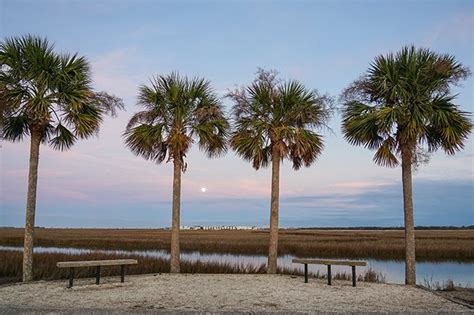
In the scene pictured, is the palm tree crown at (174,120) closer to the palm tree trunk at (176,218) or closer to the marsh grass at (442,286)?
the palm tree trunk at (176,218)

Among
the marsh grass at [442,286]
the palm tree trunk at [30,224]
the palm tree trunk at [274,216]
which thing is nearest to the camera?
the palm tree trunk at [30,224]

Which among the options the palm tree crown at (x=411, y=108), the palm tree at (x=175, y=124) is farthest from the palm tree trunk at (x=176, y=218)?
the palm tree crown at (x=411, y=108)

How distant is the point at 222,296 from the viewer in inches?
467

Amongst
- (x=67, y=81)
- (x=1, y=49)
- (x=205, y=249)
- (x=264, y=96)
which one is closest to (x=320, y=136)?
(x=264, y=96)

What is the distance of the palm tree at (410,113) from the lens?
15.1 m

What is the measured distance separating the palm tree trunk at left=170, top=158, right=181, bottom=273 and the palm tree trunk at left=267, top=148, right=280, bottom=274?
3.28 meters

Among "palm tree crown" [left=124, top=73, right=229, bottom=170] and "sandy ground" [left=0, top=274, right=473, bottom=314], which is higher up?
"palm tree crown" [left=124, top=73, right=229, bottom=170]

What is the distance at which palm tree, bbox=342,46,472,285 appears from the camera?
15148 millimetres

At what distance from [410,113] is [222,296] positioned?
8.20 meters

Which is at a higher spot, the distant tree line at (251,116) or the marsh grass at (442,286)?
the distant tree line at (251,116)

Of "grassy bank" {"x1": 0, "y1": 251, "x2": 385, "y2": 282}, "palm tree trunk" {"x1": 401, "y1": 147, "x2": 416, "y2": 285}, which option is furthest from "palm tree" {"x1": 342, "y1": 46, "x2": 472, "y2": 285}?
"grassy bank" {"x1": 0, "y1": 251, "x2": 385, "y2": 282}

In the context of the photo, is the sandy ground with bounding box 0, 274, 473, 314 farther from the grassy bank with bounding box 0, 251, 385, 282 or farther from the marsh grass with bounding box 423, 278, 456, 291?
the grassy bank with bounding box 0, 251, 385, 282

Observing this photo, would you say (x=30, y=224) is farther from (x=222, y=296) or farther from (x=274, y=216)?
(x=274, y=216)

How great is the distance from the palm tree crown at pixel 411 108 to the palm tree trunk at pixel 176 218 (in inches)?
239
